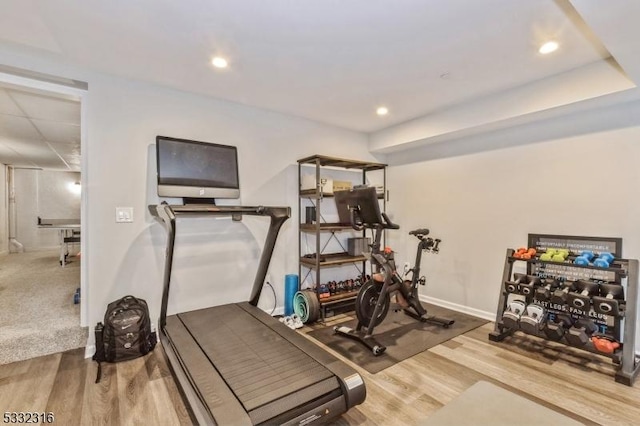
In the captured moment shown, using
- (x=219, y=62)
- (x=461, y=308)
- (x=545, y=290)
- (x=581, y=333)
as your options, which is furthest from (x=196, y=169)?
(x=581, y=333)

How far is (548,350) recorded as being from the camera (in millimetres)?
2764

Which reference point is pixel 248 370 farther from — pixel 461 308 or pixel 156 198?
pixel 461 308

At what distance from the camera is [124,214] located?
283 cm

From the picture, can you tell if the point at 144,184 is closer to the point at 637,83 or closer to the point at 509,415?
the point at 509,415

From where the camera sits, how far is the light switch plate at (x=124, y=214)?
2.80 metres

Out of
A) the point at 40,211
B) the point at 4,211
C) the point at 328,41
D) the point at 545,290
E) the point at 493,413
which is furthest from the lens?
the point at 40,211

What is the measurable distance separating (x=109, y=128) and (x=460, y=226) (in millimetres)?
4067

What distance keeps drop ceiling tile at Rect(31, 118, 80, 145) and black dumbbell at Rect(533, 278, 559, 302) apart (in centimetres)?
593

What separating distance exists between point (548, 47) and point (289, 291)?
134 inches

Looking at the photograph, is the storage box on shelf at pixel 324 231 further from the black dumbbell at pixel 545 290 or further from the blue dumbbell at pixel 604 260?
the blue dumbbell at pixel 604 260

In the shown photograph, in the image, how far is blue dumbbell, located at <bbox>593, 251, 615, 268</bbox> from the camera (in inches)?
98.1

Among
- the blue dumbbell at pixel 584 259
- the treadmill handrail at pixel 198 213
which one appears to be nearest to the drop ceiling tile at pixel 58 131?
the treadmill handrail at pixel 198 213

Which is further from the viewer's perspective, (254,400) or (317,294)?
(317,294)

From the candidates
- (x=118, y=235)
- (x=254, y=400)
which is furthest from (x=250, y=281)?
(x=254, y=400)
